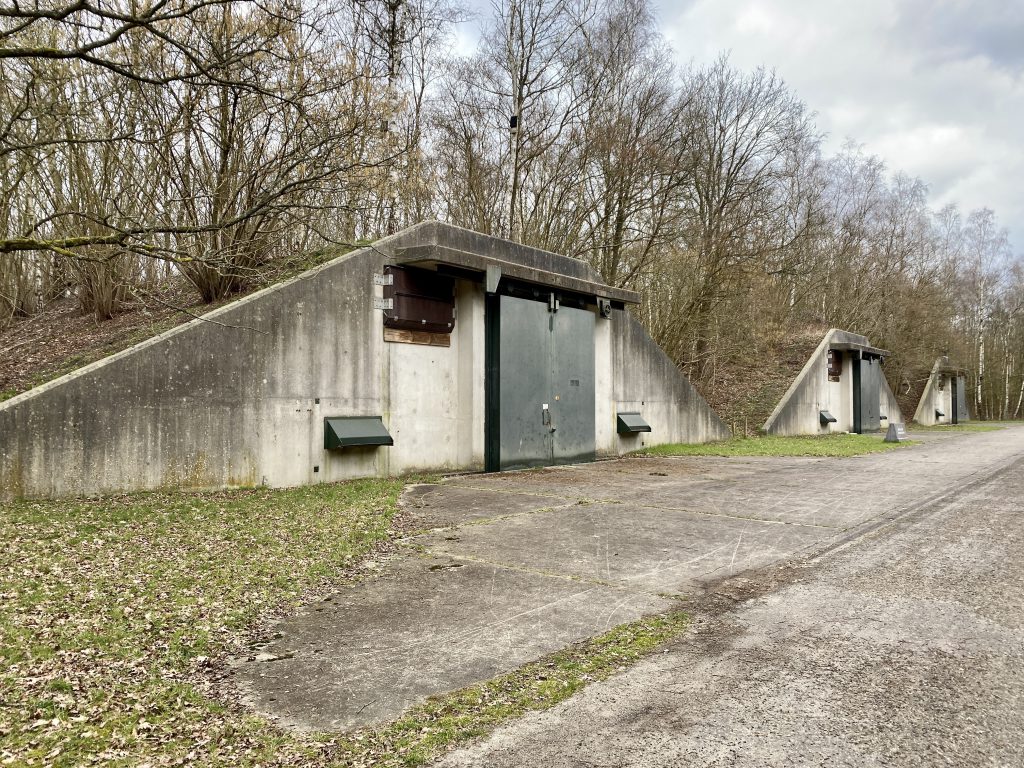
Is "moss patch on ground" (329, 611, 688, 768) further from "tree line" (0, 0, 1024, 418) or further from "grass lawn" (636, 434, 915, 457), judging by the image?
"grass lawn" (636, 434, 915, 457)

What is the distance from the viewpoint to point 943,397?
4212 centimetres

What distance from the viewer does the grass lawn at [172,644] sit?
2678 mm

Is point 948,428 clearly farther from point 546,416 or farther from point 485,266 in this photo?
point 485,266

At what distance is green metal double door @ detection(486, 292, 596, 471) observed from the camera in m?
12.5

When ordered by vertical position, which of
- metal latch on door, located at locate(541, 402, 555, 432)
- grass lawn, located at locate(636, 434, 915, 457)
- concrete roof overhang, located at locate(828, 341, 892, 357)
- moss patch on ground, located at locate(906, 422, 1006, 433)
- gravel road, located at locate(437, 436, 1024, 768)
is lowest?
gravel road, located at locate(437, 436, 1024, 768)

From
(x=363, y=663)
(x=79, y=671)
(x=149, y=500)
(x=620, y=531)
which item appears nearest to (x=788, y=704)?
(x=363, y=663)

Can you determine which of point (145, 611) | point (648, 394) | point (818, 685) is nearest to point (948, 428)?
point (648, 394)

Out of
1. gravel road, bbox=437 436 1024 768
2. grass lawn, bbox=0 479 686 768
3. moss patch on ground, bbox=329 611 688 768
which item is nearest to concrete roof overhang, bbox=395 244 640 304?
grass lawn, bbox=0 479 686 768

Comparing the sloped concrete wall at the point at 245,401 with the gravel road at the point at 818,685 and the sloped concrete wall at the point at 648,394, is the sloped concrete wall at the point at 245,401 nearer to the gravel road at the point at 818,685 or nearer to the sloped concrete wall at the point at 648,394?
the sloped concrete wall at the point at 648,394

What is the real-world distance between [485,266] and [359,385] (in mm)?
3229

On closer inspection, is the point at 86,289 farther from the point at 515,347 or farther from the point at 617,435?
the point at 617,435

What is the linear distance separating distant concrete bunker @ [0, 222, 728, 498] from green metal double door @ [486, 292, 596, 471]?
0.04 metres

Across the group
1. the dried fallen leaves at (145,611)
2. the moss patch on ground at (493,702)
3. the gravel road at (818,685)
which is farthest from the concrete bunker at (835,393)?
the moss patch on ground at (493,702)

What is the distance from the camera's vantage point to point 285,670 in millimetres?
3494
